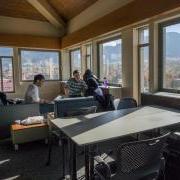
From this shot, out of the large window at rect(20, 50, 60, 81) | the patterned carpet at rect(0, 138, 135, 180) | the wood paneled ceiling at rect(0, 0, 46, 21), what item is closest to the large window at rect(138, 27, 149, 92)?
the patterned carpet at rect(0, 138, 135, 180)

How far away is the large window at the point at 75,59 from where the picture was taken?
26.7 ft

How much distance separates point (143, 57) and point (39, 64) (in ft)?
16.6

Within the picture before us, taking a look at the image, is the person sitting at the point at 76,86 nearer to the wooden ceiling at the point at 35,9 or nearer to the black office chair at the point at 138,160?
the wooden ceiling at the point at 35,9

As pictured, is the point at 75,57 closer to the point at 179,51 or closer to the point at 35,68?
the point at 35,68

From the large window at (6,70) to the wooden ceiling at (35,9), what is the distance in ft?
4.24

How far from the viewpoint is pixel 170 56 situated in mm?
4164

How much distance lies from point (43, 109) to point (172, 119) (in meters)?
2.50

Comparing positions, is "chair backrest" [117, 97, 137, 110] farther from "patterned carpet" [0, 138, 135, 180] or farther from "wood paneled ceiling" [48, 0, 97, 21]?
"wood paneled ceiling" [48, 0, 97, 21]

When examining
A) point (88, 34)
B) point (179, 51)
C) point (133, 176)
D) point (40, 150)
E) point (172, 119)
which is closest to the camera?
point (133, 176)

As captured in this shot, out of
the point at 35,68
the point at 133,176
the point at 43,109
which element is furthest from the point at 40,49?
the point at 133,176

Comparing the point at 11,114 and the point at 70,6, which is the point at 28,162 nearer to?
the point at 11,114

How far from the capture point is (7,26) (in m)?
7.80

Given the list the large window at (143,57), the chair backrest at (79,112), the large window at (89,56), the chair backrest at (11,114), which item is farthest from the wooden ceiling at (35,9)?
the chair backrest at (79,112)

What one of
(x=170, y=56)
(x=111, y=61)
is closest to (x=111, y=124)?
(x=170, y=56)
